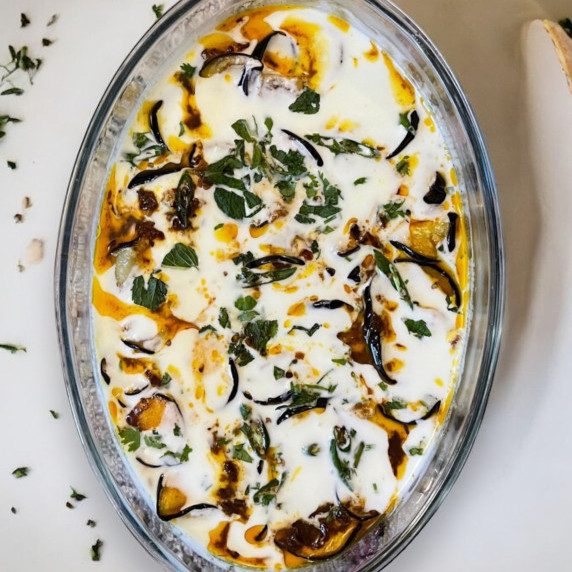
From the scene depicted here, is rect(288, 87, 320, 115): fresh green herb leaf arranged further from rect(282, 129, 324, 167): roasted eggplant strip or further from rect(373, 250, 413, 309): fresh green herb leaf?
rect(373, 250, 413, 309): fresh green herb leaf

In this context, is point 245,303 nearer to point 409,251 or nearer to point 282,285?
point 282,285

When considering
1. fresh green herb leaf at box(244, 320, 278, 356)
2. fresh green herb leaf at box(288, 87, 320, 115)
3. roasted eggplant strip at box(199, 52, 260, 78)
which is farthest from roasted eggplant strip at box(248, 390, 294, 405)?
roasted eggplant strip at box(199, 52, 260, 78)

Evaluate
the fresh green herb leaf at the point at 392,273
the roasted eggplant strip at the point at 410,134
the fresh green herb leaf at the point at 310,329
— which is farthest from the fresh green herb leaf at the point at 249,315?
the roasted eggplant strip at the point at 410,134

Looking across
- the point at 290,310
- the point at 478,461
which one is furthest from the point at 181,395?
the point at 478,461

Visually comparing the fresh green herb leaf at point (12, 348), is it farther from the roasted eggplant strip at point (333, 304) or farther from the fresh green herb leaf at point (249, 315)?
the roasted eggplant strip at point (333, 304)

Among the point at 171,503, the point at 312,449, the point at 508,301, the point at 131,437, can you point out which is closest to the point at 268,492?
the point at 312,449

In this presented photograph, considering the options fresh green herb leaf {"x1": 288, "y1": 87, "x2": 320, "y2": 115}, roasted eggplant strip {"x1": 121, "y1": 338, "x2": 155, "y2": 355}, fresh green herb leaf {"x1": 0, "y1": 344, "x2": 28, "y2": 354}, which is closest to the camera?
fresh green herb leaf {"x1": 288, "y1": 87, "x2": 320, "y2": 115}
